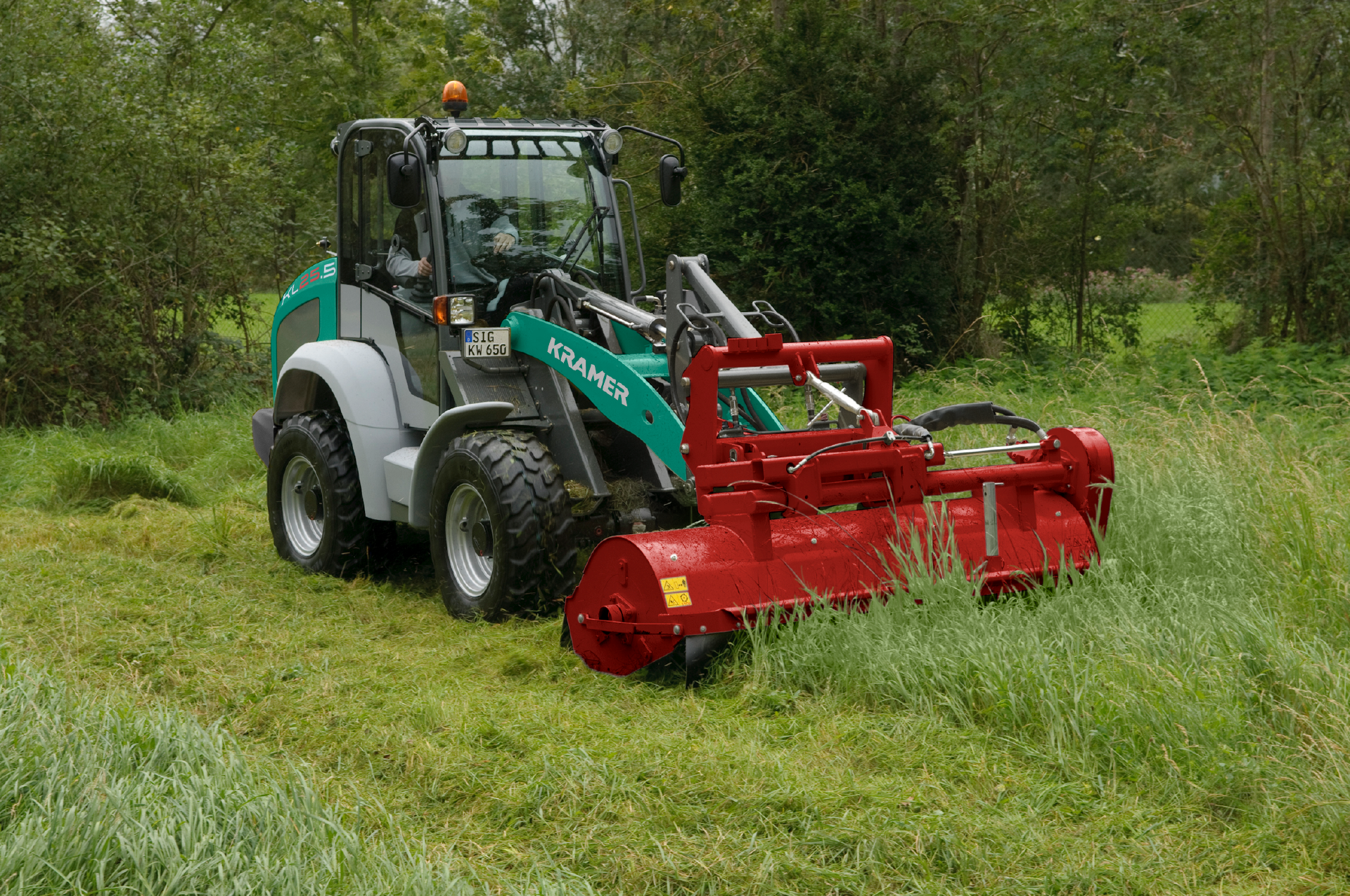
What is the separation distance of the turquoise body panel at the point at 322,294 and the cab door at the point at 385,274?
0.71 feet

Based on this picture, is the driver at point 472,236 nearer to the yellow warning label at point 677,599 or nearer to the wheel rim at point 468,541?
the wheel rim at point 468,541

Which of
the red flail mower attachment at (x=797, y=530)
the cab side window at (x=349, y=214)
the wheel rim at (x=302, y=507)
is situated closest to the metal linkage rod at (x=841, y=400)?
the red flail mower attachment at (x=797, y=530)

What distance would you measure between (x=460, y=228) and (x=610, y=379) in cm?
141

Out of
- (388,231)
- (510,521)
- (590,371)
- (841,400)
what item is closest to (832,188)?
(388,231)

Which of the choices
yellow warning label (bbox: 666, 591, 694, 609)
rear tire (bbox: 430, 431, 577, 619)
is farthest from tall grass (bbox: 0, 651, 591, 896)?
rear tire (bbox: 430, 431, 577, 619)

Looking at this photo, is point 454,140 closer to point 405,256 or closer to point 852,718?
point 405,256

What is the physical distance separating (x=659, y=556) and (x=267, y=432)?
14.2 ft

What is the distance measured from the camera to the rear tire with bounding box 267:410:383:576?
271 inches

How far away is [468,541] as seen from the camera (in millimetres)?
6062

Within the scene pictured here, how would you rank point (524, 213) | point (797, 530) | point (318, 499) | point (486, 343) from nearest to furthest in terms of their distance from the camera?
point (797, 530) → point (486, 343) → point (524, 213) → point (318, 499)

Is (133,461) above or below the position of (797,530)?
below

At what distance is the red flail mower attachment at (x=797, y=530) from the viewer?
4613 millimetres

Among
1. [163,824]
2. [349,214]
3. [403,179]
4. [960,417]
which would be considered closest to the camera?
[163,824]

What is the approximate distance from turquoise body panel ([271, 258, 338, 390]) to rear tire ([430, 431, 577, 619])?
2001mm
